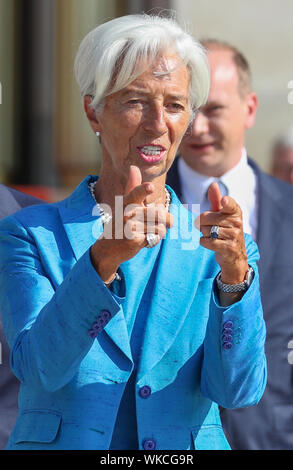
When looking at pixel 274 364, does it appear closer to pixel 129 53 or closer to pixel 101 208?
pixel 101 208

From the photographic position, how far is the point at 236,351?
2.19 meters

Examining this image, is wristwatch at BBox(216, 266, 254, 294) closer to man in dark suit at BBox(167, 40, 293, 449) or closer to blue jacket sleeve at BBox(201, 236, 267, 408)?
blue jacket sleeve at BBox(201, 236, 267, 408)

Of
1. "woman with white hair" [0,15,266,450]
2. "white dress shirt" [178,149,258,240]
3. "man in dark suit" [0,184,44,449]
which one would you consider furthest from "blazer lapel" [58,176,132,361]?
"white dress shirt" [178,149,258,240]

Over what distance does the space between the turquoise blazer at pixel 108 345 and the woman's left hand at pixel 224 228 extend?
0.11 meters

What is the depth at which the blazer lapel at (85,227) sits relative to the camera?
7.46ft

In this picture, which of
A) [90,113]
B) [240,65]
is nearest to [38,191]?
[240,65]

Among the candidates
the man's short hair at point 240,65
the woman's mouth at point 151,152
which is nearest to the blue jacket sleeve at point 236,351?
the woman's mouth at point 151,152

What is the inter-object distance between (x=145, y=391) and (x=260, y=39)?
16.8 ft

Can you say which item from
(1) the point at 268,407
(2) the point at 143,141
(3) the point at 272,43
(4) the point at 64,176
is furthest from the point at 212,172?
(4) the point at 64,176

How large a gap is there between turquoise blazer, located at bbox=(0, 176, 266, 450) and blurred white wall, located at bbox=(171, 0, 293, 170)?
463cm

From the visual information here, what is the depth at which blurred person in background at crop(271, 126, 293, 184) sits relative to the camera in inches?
221

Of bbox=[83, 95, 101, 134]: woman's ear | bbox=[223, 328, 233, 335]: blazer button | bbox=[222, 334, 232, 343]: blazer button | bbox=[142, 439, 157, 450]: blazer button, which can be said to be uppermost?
bbox=[83, 95, 101, 134]: woman's ear
